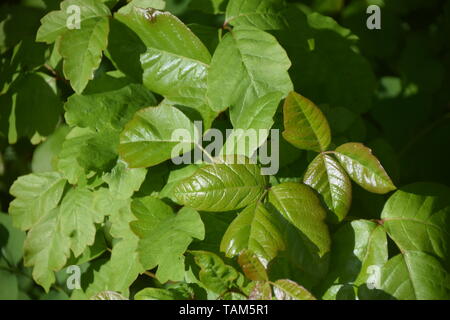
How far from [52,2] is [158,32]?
410mm

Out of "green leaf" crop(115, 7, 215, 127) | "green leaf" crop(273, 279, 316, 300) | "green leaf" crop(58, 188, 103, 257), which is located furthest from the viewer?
"green leaf" crop(58, 188, 103, 257)

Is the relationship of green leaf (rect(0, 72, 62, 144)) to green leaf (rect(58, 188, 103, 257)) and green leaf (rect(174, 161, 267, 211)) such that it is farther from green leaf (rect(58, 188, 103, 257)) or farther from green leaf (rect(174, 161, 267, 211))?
green leaf (rect(174, 161, 267, 211))

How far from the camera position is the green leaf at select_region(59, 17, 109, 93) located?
107cm

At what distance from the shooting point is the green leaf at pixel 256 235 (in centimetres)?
91

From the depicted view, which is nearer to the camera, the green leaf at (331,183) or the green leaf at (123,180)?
the green leaf at (331,183)

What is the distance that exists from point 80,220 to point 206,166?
414mm

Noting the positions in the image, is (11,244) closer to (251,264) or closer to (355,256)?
(251,264)

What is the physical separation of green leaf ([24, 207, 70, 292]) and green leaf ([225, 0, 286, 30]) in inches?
25.9

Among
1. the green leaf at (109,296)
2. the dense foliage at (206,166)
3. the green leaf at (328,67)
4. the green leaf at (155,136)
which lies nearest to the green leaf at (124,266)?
the dense foliage at (206,166)

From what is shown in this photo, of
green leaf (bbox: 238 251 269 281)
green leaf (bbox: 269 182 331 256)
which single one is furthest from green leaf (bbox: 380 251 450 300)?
green leaf (bbox: 238 251 269 281)

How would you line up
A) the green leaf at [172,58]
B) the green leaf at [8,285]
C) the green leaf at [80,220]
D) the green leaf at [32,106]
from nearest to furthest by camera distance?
the green leaf at [172,58]
the green leaf at [80,220]
the green leaf at [32,106]
the green leaf at [8,285]

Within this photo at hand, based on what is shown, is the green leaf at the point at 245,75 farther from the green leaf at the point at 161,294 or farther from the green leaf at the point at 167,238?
the green leaf at the point at 161,294

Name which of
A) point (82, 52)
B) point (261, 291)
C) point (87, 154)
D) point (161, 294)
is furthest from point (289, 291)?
point (82, 52)

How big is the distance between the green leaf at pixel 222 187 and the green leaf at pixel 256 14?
0.34 meters
